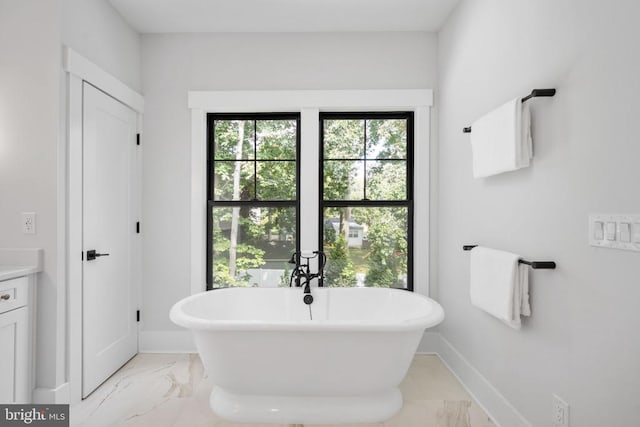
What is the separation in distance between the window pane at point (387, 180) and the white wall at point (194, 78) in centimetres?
64

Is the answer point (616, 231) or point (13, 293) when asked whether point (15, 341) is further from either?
point (616, 231)

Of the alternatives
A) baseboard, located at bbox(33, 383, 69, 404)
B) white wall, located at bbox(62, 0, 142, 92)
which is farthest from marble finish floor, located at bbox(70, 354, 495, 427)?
white wall, located at bbox(62, 0, 142, 92)

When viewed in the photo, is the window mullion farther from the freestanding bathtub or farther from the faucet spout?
the freestanding bathtub

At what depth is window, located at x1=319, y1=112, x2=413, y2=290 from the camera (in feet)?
10.4

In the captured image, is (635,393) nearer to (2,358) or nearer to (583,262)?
(583,262)

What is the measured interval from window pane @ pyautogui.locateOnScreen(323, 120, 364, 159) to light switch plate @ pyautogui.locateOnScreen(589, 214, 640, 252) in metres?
2.00

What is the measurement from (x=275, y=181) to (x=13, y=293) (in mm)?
1871

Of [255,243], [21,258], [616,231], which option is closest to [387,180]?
[255,243]

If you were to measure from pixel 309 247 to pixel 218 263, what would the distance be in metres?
0.82

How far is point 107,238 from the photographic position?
102 inches

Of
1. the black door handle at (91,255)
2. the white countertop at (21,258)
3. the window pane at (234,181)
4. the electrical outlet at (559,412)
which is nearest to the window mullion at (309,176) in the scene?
the window pane at (234,181)

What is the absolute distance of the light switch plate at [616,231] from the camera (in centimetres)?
118

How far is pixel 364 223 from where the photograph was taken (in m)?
3.17

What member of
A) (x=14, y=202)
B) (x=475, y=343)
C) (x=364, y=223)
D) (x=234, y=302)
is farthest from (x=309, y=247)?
(x=14, y=202)
